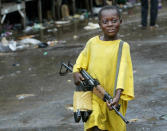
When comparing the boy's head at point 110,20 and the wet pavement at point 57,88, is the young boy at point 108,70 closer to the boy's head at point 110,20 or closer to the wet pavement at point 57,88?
the boy's head at point 110,20

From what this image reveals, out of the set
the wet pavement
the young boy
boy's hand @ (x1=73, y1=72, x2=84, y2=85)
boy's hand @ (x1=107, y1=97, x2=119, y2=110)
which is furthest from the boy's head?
the wet pavement

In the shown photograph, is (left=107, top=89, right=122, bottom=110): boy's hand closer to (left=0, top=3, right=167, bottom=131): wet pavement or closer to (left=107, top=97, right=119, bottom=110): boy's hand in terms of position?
(left=107, top=97, right=119, bottom=110): boy's hand

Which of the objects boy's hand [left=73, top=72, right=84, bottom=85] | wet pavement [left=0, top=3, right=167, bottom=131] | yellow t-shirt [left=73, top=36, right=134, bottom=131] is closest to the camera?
yellow t-shirt [left=73, top=36, right=134, bottom=131]

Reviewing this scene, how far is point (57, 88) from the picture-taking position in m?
5.86

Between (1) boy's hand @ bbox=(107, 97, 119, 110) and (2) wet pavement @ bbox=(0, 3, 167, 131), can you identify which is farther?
(2) wet pavement @ bbox=(0, 3, 167, 131)

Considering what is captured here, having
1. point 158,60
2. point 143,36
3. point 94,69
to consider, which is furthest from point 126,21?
point 94,69

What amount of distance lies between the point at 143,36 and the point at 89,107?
7.06 m

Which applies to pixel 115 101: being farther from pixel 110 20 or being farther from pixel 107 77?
pixel 110 20

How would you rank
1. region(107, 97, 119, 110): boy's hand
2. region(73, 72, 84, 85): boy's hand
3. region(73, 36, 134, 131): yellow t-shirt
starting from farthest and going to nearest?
region(73, 72, 84, 85): boy's hand < region(73, 36, 134, 131): yellow t-shirt < region(107, 97, 119, 110): boy's hand

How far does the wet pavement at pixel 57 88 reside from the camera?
4.40m

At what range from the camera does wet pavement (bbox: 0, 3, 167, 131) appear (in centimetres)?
440

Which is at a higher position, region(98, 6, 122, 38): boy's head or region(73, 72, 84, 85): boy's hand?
region(98, 6, 122, 38): boy's head

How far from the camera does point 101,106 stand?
10.2 feet

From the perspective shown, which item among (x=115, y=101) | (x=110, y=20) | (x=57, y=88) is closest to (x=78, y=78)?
(x=115, y=101)
